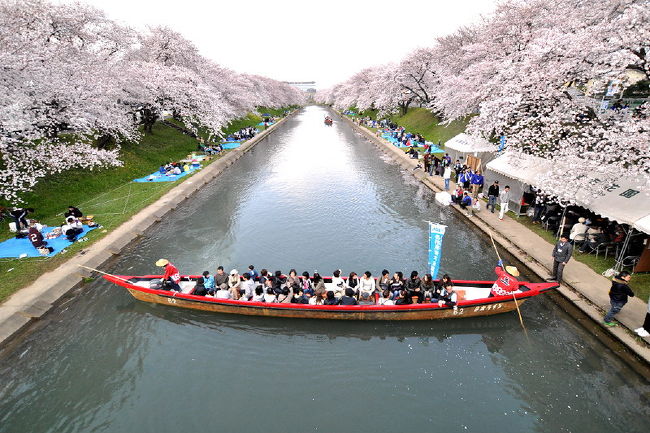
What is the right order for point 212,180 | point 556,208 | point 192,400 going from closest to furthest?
point 192,400 < point 556,208 < point 212,180

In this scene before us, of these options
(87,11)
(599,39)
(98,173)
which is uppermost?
(87,11)

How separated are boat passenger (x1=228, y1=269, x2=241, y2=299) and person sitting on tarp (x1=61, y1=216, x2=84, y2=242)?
10669 millimetres

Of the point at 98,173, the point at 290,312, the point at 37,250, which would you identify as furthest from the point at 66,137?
the point at 290,312

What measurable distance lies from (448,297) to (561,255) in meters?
4.81

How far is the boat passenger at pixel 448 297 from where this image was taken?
1170 centimetres

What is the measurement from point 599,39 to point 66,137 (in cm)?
3846

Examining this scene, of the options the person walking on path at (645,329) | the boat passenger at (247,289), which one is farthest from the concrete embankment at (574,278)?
the boat passenger at (247,289)

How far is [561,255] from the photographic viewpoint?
12375 mm

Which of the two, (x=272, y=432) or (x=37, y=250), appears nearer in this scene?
(x=272, y=432)

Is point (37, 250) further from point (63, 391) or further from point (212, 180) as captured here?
point (212, 180)

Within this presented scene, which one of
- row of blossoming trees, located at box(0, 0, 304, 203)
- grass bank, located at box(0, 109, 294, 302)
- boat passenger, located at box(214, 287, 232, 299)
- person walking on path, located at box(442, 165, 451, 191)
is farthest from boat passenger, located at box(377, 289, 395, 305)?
row of blossoming trees, located at box(0, 0, 304, 203)

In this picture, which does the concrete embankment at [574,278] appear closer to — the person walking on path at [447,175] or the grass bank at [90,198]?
the person walking on path at [447,175]

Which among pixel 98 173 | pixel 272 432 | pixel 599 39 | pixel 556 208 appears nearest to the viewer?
pixel 272 432

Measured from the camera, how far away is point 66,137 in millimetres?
28688
